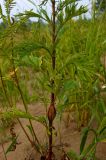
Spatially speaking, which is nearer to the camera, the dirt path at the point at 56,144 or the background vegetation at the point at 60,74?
the background vegetation at the point at 60,74

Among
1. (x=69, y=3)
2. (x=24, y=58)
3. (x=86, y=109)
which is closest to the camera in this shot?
(x=69, y=3)

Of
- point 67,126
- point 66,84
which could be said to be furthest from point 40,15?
point 67,126

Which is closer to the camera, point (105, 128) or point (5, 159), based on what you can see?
point (105, 128)

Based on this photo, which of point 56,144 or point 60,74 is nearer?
point 60,74

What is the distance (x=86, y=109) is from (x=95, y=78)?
0.58 ft

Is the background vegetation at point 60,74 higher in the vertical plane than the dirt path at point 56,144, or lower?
higher

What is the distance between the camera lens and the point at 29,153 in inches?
65.7

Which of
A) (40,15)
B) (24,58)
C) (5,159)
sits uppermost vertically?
(40,15)

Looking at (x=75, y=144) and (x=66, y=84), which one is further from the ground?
(x=66, y=84)

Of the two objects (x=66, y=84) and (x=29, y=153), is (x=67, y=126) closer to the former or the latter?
(x=29, y=153)

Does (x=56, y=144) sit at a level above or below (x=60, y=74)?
below

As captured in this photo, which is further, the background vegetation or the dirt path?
the dirt path

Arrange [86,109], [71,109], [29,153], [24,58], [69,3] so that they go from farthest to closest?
1. [71,109]
2. [86,109]
3. [29,153]
4. [24,58]
5. [69,3]

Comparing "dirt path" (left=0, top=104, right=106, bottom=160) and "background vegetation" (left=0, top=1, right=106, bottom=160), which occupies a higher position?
"background vegetation" (left=0, top=1, right=106, bottom=160)
